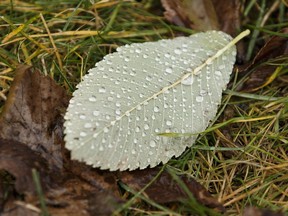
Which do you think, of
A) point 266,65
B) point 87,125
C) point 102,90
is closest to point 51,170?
point 87,125

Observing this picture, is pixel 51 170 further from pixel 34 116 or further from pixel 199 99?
pixel 199 99

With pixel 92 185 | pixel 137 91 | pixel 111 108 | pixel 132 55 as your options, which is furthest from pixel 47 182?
pixel 132 55

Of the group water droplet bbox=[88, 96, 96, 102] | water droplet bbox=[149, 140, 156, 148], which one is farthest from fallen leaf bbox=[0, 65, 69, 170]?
water droplet bbox=[149, 140, 156, 148]

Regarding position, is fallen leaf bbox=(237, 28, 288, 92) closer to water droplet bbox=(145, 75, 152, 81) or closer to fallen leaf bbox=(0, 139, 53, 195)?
water droplet bbox=(145, 75, 152, 81)

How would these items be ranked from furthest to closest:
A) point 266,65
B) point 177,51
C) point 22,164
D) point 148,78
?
point 266,65 → point 177,51 → point 148,78 → point 22,164

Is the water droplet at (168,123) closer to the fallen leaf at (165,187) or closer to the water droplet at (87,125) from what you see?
the fallen leaf at (165,187)
